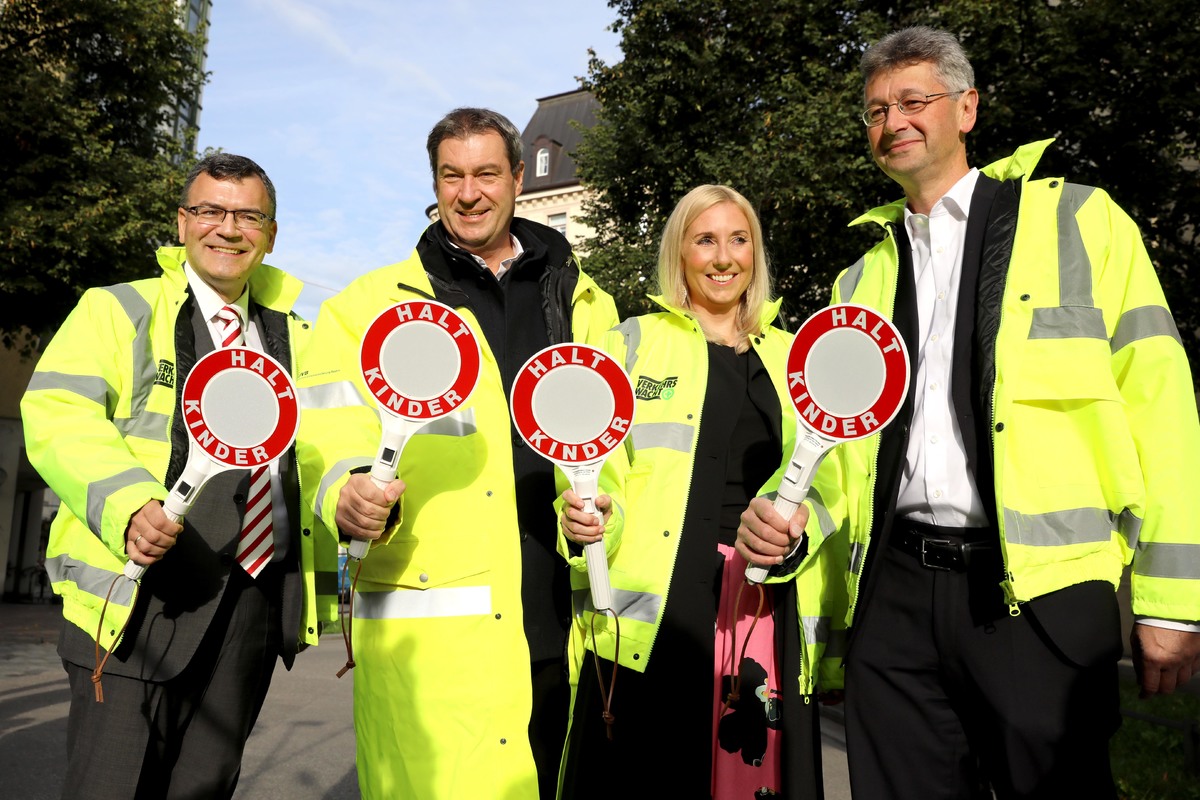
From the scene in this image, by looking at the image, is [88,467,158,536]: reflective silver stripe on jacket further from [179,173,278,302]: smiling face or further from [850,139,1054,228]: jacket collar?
[850,139,1054,228]: jacket collar

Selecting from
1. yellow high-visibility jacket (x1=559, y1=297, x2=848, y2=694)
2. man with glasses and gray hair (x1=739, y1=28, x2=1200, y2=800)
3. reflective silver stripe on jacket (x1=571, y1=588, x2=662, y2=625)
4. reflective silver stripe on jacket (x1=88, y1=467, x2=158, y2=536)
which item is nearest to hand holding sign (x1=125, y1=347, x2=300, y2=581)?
reflective silver stripe on jacket (x1=88, y1=467, x2=158, y2=536)

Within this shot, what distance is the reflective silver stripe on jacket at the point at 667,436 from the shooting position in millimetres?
3125

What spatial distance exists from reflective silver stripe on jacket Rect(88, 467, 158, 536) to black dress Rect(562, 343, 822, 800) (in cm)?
137

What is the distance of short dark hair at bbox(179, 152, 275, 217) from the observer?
3.47 m

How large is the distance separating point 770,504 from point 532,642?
2.85ft

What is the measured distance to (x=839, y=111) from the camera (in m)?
12.7

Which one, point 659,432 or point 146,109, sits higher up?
point 146,109

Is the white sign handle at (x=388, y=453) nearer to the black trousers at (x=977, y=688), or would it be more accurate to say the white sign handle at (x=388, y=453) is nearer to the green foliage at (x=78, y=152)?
the black trousers at (x=977, y=688)

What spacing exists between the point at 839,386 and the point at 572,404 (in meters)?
0.70

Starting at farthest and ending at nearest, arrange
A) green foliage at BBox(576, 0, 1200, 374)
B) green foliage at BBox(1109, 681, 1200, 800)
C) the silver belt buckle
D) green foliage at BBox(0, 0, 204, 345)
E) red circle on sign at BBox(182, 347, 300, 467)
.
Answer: green foliage at BBox(0, 0, 204, 345), green foliage at BBox(576, 0, 1200, 374), green foliage at BBox(1109, 681, 1200, 800), red circle on sign at BBox(182, 347, 300, 467), the silver belt buckle

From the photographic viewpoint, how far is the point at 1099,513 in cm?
249

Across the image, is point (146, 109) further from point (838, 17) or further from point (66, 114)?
point (838, 17)

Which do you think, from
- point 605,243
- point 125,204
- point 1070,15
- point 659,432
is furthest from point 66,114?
point 659,432

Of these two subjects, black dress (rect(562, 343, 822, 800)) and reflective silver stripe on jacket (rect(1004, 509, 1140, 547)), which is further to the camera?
black dress (rect(562, 343, 822, 800))
